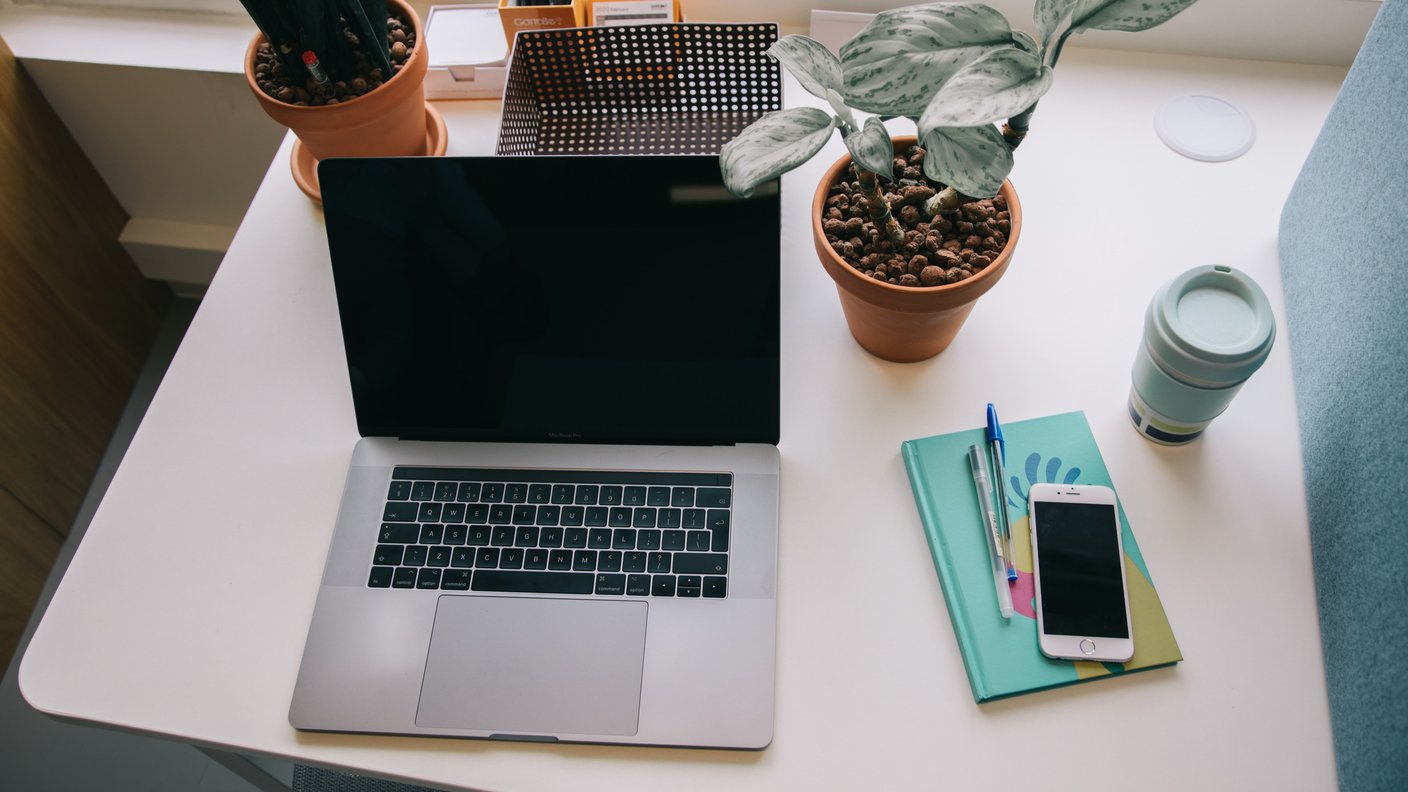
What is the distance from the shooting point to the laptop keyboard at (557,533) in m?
0.65

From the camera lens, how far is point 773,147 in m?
0.55

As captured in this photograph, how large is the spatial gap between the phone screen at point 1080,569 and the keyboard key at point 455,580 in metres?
0.40

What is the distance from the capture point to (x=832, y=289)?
782 mm

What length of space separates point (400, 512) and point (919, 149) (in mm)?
477

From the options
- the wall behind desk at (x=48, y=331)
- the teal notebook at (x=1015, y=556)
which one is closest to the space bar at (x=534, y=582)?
the teal notebook at (x=1015, y=556)

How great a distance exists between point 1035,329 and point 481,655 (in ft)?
1.64

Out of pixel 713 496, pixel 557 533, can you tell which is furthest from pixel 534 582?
pixel 713 496

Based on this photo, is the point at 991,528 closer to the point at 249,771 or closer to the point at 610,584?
the point at 610,584

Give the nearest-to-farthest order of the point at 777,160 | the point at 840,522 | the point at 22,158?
the point at 777,160, the point at 840,522, the point at 22,158

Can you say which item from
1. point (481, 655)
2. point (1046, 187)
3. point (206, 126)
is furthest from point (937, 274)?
point (206, 126)

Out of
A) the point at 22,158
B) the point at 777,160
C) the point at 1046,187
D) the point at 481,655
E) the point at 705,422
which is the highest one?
the point at 22,158

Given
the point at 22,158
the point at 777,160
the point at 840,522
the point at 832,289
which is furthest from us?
the point at 22,158

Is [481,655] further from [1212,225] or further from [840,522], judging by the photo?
[1212,225]

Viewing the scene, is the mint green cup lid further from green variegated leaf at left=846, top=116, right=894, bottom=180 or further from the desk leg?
the desk leg
